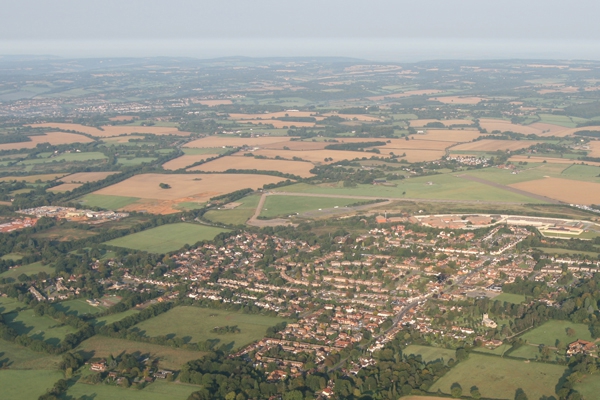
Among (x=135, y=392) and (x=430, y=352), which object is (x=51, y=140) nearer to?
(x=135, y=392)

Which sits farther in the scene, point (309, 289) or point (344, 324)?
point (309, 289)

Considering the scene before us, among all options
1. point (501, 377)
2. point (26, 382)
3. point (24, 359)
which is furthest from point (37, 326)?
point (501, 377)

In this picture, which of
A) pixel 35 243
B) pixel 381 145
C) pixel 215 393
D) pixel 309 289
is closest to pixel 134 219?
pixel 35 243

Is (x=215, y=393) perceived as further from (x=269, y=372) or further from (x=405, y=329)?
(x=405, y=329)

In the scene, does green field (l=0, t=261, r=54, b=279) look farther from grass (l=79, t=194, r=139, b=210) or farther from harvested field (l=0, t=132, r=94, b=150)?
harvested field (l=0, t=132, r=94, b=150)

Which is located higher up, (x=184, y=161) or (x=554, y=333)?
(x=184, y=161)
